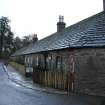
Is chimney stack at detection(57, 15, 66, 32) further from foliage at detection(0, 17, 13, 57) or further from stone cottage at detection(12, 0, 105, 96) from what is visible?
foliage at detection(0, 17, 13, 57)

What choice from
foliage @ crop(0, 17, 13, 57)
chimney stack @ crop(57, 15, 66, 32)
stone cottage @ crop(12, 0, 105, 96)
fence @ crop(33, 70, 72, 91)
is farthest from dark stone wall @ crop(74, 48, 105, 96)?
foliage @ crop(0, 17, 13, 57)

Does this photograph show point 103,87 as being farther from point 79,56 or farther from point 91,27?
point 91,27

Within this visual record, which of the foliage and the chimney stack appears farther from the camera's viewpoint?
the foliage

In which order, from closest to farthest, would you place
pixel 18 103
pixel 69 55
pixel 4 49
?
pixel 18 103 < pixel 69 55 < pixel 4 49

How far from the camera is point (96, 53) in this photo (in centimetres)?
1419

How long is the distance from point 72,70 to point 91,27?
12.0 ft

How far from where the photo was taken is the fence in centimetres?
1552

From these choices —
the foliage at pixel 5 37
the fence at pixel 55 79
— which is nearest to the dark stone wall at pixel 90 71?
the fence at pixel 55 79

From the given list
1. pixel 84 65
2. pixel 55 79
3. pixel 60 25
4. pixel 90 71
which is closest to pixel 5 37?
pixel 60 25

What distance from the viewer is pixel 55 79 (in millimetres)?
16578

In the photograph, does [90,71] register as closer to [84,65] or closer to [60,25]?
[84,65]

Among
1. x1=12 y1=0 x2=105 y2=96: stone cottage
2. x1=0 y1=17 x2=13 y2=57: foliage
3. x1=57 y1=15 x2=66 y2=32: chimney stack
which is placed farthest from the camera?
x1=0 y1=17 x2=13 y2=57: foliage

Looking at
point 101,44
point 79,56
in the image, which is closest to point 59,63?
point 79,56

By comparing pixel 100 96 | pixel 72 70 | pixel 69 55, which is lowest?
pixel 100 96
